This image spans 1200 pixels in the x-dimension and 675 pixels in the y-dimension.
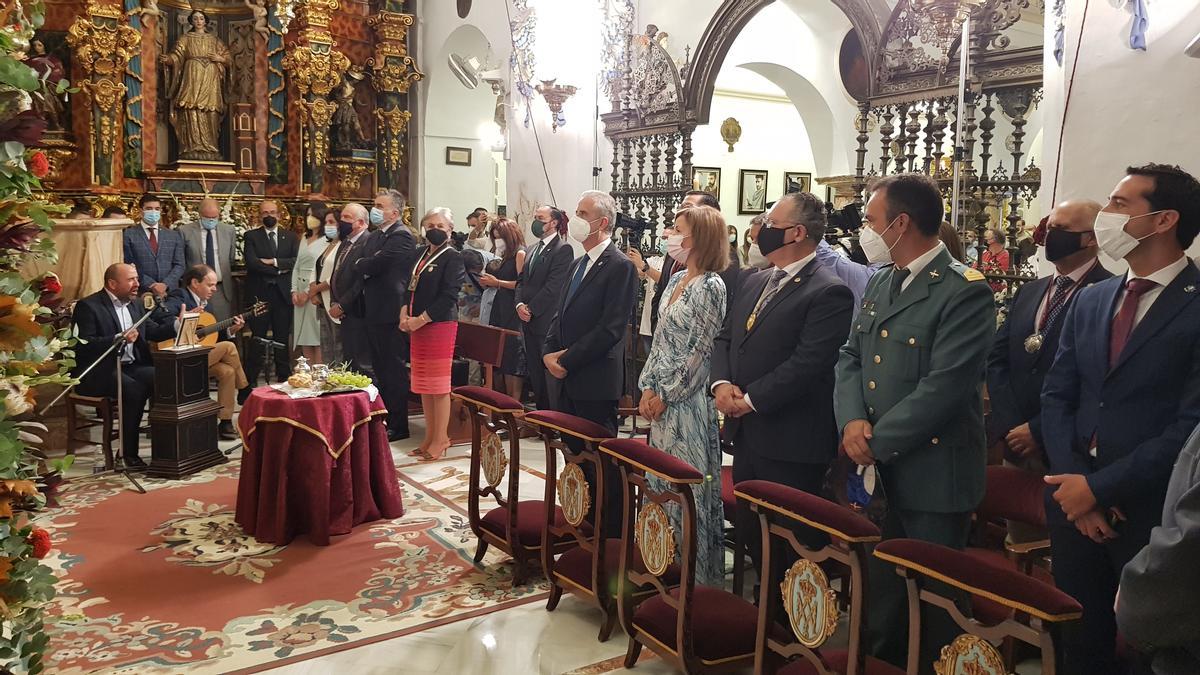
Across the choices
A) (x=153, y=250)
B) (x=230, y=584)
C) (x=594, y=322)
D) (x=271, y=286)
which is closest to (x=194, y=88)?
(x=153, y=250)

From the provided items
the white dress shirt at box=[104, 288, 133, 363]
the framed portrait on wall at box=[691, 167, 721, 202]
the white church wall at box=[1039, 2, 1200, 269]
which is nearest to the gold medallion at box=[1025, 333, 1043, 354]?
the white church wall at box=[1039, 2, 1200, 269]

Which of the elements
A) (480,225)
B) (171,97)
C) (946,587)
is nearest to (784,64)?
(480,225)

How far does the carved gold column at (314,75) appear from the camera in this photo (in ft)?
36.0

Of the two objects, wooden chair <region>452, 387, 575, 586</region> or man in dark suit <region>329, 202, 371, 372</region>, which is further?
man in dark suit <region>329, 202, 371, 372</region>

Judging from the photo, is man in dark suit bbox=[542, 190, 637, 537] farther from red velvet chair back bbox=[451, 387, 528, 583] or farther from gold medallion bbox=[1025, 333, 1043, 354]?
gold medallion bbox=[1025, 333, 1043, 354]

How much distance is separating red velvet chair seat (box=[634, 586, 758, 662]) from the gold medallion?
4.98ft

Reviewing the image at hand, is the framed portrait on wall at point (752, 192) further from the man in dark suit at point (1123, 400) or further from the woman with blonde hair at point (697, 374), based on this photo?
the man in dark suit at point (1123, 400)

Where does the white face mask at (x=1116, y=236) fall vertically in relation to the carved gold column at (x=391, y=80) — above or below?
below

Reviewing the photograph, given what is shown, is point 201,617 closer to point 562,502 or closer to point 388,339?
point 562,502

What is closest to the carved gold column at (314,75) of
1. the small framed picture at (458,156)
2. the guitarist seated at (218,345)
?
the small framed picture at (458,156)

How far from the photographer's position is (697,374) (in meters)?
3.81

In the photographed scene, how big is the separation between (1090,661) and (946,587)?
68 centimetres

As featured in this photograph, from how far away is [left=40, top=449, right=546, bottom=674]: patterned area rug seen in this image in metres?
3.60

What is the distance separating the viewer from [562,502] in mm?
3721
